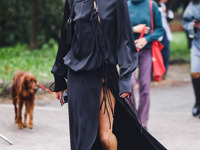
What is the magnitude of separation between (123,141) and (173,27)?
44534 millimetres

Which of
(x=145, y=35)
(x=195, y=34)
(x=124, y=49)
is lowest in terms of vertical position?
(x=195, y=34)

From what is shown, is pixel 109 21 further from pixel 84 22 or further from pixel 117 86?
pixel 117 86

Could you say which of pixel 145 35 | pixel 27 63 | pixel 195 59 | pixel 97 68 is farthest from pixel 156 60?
pixel 27 63

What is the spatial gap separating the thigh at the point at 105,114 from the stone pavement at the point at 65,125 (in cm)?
194

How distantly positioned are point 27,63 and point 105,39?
8206 mm

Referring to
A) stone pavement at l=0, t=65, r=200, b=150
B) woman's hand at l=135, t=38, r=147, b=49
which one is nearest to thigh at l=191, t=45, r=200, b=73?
stone pavement at l=0, t=65, r=200, b=150

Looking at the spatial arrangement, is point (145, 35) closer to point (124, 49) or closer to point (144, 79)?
point (144, 79)

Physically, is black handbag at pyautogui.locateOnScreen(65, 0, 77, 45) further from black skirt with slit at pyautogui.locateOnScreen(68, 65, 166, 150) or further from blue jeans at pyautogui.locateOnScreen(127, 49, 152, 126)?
blue jeans at pyautogui.locateOnScreen(127, 49, 152, 126)

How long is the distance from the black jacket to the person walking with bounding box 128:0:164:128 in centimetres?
259

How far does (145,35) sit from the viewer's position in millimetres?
6684

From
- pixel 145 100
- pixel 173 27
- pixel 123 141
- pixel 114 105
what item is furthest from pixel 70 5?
pixel 173 27

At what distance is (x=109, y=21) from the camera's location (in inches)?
155

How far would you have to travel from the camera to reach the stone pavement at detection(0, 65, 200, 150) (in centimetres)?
604

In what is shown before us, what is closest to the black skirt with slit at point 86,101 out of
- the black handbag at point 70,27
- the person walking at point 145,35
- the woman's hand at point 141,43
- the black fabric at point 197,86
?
the black handbag at point 70,27
